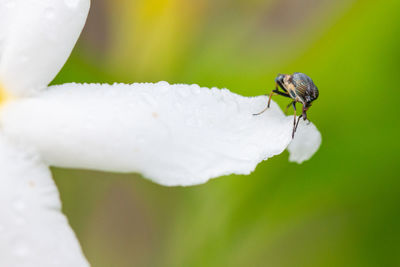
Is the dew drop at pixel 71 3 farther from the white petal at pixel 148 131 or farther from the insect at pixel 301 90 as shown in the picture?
the insect at pixel 301 90

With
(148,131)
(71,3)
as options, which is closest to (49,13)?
(71,3)

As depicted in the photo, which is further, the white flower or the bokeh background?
the bokeh background

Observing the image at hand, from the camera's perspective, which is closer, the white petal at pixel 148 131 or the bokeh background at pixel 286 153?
the white petal at pixel 148 131

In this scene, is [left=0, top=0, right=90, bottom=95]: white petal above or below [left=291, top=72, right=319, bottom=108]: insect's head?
below

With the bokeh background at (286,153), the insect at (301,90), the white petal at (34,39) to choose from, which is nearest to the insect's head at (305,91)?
the insect at (301,90)

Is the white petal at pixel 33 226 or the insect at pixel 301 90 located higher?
the insect at pixel 301 90

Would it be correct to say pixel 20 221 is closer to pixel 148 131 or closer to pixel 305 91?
pixel 148 131

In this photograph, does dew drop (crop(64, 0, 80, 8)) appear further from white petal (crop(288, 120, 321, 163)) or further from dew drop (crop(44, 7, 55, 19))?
white petal (crop(288, 120, 321, 163))

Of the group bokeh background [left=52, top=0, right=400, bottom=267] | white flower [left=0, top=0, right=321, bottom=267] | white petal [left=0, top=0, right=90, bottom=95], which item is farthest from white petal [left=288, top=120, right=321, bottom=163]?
bokeh background [left=52, top=0, right=400, bottom=267]
